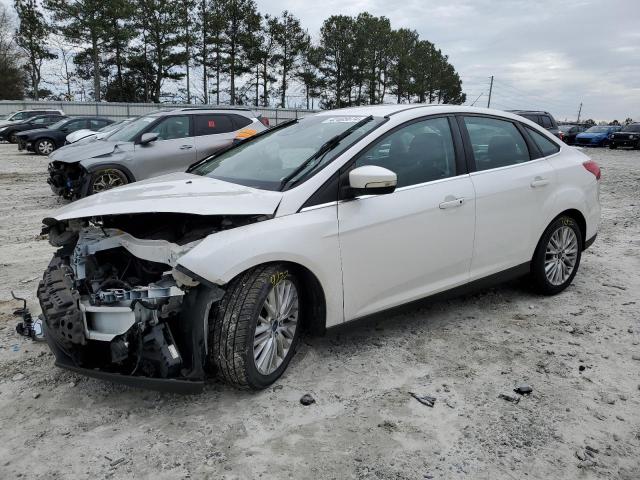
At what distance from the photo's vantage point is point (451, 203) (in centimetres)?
363

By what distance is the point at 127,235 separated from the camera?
3.06m

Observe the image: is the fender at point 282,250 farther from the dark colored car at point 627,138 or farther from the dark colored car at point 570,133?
the dark colored car at point 570,133

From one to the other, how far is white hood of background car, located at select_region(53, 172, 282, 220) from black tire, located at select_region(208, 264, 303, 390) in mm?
362

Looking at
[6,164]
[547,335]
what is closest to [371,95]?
[6,164]

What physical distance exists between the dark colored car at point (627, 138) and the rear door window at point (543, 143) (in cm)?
2938

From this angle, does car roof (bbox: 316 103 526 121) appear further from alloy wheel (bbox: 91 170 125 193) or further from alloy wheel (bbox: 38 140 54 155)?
alloy wheel (bbox: 38 140 54 155)

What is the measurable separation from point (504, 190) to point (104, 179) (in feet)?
22.4

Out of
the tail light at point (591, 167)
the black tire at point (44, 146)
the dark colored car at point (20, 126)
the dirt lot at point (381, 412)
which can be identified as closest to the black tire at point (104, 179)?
the dirt lot at point (381, 412)

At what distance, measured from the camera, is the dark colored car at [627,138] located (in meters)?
29.2

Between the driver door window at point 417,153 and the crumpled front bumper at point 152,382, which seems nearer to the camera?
the crumpled front bumper at point 152,382

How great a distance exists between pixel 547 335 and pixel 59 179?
26.1ft

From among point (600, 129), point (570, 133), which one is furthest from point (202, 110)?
point (570, 133)

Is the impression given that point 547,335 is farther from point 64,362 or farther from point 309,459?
point 64,362

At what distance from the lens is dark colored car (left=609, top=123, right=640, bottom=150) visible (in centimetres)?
2925
